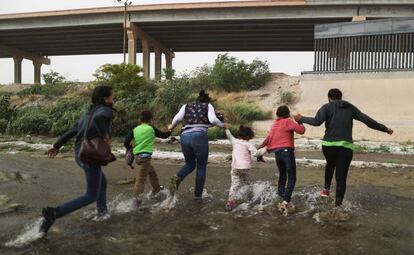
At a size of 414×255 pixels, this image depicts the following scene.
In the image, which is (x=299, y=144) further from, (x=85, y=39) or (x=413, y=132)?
(x=85, y=39)

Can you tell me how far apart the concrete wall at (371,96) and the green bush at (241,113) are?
3012 millimetres

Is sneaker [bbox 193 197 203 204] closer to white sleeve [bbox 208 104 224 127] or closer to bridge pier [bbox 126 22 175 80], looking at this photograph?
white sleeve [bbox 208 104 224 127]

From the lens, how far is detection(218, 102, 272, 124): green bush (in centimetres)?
2320

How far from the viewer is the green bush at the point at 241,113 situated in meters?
23.2

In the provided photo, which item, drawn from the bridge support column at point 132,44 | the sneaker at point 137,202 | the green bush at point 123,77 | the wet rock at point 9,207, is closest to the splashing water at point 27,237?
the wet rock at point 9,207

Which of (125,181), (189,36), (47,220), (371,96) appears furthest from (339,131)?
(189,36)

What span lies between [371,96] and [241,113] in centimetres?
827

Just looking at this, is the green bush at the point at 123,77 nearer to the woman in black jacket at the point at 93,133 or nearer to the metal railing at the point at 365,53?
the metal railing at the point at 365,53

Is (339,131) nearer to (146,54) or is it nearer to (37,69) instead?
(146,54)

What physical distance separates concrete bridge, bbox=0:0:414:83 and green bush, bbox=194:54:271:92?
762 centimetres

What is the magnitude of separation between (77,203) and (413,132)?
20.1m

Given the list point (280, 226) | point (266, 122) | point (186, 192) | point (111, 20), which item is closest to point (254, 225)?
point (280, 226)

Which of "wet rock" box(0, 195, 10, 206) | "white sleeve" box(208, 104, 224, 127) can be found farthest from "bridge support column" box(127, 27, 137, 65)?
"white sleeve" box(208, 104, 224, 127)

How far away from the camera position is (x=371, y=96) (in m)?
25.6
